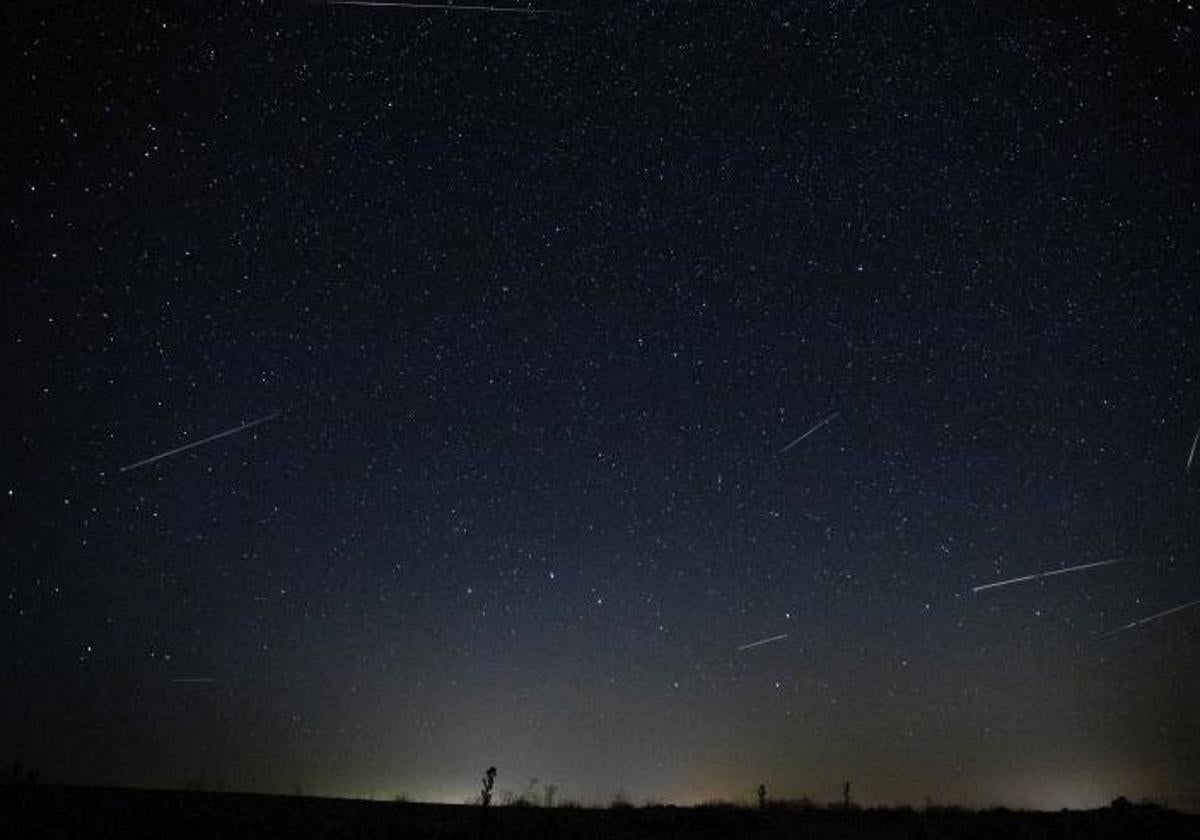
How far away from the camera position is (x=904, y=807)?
17.1 m

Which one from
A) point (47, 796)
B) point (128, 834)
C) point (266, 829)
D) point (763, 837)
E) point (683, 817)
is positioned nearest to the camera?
point (128, 834)

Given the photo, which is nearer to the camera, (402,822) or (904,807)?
(402,822)

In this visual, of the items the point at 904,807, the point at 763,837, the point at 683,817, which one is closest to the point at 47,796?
the point at 683,817

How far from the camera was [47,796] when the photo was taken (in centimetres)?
1020

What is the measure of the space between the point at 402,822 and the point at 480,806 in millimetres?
2257

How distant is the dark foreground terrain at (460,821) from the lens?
9094mm

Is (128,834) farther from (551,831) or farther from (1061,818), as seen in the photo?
(1061,818)

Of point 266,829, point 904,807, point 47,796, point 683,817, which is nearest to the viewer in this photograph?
point 266,829

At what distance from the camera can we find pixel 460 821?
36.2 ft

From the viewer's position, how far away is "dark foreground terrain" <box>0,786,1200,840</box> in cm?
909

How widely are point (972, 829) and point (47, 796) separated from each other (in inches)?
574

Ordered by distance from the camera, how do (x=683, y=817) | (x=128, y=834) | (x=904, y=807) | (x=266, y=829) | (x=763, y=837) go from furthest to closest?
(x=904, y=807) < (x=683, y=817) < (x=763, y=837) < (x=266, y=829) < (x=128, y=834)

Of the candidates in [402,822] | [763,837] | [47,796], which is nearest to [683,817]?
[763,837]

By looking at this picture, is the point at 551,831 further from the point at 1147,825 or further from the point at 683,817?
the point at 1147,825
